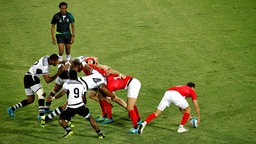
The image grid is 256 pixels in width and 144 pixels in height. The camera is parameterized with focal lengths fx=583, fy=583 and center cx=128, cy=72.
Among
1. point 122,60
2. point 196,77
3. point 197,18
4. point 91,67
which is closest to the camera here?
point 91,67

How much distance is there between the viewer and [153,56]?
23.7 meters

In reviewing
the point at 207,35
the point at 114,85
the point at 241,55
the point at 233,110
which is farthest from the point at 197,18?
the point at 114,85

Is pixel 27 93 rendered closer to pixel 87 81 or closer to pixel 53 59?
pixel 53 59

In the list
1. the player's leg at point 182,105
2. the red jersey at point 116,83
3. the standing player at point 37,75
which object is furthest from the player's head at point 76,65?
the player's leg at point 182,105

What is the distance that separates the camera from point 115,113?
17922mm

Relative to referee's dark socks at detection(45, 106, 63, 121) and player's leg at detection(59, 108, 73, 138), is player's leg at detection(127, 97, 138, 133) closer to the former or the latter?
player's leg at detection(59, 108, 73, 138)

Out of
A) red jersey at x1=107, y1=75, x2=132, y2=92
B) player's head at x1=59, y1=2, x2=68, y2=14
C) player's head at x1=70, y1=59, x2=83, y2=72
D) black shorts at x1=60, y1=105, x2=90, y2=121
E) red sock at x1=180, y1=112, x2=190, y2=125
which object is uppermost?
player's head at x1=59, y1=2, x2=68, y2=14

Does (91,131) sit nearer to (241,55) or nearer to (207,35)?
(241,55)

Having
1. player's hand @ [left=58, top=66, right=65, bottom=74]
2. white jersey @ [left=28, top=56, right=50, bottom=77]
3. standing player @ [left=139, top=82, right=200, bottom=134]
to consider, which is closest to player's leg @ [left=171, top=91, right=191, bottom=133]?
standing player @ [left=139, top=82, right=200, bottom=134]

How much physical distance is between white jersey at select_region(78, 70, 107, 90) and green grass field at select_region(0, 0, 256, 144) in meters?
1.38

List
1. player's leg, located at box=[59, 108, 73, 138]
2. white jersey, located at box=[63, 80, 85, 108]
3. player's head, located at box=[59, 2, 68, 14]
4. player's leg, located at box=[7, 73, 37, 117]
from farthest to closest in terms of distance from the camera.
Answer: player's head, located at box=[59, 2, 68, 14] < player's leg, located at box=[7, 73, 37, 117] < player's leg, located at box=[59, 108, 73, 138] < white jersey, located at box=[63, 80, 85, 108]

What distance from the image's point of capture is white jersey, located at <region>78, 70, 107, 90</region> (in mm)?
15805

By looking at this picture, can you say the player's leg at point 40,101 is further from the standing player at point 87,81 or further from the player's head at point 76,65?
the player's head at point 76,65

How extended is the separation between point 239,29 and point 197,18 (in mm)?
2396
